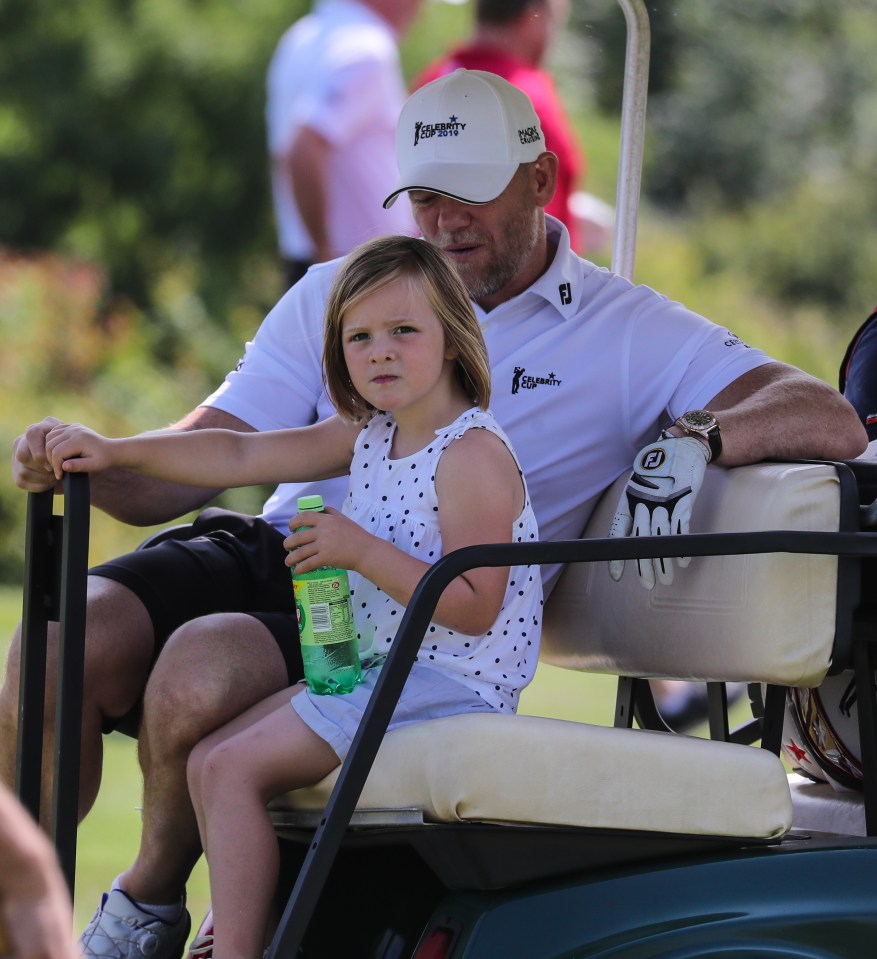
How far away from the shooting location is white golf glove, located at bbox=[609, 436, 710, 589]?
2500mm

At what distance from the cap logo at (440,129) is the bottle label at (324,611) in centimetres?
108

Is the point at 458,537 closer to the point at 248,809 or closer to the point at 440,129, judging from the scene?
the point at 248,809

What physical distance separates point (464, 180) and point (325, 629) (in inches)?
42.1

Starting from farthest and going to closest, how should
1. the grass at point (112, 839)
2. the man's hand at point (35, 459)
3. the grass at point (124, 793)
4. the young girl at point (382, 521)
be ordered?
the grass at point (124, 793) → the grass at point (112, 839) → the man's hand at point (35, 459) → the young girl at point (382, 521)

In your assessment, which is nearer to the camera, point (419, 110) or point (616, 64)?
point (419, 110)

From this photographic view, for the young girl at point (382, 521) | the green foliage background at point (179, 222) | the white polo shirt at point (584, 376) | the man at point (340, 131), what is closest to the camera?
the young girl at point (382, 521)

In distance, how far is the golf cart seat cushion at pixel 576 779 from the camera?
213 centimetres

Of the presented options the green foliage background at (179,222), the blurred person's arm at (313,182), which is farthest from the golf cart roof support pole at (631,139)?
the green foliage background at (179,222)

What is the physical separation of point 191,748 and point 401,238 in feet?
2.78

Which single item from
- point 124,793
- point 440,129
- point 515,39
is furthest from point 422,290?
point 124,793

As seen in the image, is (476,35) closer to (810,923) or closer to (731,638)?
(731,638)

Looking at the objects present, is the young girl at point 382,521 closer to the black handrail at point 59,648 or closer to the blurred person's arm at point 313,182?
the black handrail at point 59,648

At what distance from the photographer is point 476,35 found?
4434mm

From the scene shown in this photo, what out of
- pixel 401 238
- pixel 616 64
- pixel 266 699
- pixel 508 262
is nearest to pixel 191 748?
pixel 266 699
